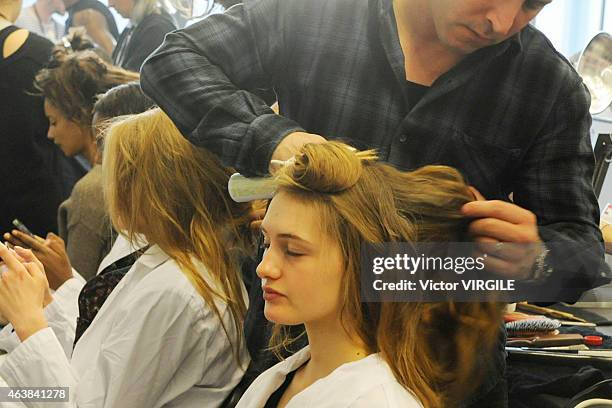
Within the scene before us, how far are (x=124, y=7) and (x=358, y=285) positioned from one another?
0.80m

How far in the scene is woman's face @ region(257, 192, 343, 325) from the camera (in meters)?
1.07

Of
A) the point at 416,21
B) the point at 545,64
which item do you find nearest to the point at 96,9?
the point at 416,21

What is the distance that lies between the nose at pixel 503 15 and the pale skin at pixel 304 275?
0.97 feet

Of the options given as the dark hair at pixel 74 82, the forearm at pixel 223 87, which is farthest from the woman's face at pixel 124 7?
the forearm at pixel 223 87

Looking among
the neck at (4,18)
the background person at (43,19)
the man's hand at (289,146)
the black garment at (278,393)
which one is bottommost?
the black garment at (278,393)

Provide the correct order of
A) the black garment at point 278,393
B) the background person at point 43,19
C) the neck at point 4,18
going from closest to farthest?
1. the black garment at point 278,393
2. the neck at point 4,18
3. the background person at point 43,19

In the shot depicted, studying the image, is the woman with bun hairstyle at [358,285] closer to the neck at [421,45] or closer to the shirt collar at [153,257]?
the neck at [421,45]

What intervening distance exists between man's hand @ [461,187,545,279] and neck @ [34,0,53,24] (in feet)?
4.49

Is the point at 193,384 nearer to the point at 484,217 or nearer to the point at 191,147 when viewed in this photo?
the point at 191,147

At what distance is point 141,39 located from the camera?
1505mm

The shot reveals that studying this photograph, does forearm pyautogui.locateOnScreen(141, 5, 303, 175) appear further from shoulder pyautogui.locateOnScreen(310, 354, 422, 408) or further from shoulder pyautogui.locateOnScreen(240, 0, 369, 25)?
shoulder pyautogui.locateOnScreen(310, 354, 422, 408)

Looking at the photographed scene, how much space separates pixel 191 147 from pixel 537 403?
572mm

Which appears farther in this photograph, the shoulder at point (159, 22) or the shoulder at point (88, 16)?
the shoulder at point (88, 16)

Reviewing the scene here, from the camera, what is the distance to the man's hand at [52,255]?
1.73m
